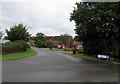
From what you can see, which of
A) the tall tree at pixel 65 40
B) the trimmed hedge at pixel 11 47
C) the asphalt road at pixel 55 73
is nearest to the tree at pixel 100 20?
the trimmed hedge at pixel 11 47

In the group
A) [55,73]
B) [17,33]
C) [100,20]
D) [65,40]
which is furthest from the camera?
[65,40]

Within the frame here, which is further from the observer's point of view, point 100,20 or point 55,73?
point 100,20

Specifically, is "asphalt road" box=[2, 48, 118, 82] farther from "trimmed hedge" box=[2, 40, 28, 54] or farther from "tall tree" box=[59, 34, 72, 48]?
"tall tree" box=[59, 34, 72, 48]

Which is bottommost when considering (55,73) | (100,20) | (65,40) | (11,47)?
(55,73)

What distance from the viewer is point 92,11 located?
1296 inches

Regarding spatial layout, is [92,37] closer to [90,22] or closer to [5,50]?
[90,22]

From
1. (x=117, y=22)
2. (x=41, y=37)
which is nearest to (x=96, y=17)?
(x=117, y=22)

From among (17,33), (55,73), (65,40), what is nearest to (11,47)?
(17,33)

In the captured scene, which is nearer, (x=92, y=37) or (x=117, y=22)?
(x=117, y=22)

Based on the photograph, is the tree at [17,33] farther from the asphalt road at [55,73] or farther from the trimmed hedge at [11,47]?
the asphalt road at [55,73]

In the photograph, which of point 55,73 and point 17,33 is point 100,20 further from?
point 17,33

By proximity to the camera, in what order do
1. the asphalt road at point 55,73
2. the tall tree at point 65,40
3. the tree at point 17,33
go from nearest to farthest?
the asphalt road at point 55,73, the tree at point 17,33, the tall tree at point 65,40

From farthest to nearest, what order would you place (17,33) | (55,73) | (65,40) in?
(65,40) < (17,33) < (55,73)

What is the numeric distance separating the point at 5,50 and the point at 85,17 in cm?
1294
